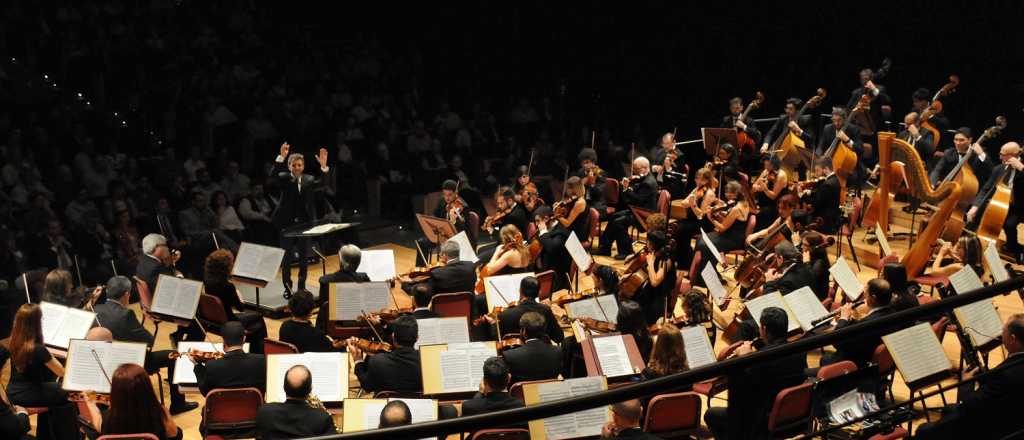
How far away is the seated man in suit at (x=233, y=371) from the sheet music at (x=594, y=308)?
82.8 inches

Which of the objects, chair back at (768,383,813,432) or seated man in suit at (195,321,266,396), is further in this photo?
seated man in suit at (195,321,266,396)

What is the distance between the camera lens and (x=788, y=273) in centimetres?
762

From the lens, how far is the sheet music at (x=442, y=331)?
634cm

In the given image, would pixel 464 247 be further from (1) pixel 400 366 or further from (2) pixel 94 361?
→ (2) pixel 94 361

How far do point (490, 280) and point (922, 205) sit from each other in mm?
6949

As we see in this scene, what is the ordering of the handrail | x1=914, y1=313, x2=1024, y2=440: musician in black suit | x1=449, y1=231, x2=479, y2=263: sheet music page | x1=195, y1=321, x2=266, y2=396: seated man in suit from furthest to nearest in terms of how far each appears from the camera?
1. x1=449, y1=231, x2=479, y2=263: sheet music page
2. x1=195, y1=321, x2=266, y2=396: seated man in suit
3. x1=914, y1=313, x2=1024, y2=440: musician in black suit
4. the handrail

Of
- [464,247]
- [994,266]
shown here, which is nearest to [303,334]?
A: [464,247]

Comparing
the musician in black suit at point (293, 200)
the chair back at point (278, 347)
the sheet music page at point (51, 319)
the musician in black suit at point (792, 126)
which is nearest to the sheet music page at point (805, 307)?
the chair back at point (278, 347)

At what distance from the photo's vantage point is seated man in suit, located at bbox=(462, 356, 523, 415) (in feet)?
17.1

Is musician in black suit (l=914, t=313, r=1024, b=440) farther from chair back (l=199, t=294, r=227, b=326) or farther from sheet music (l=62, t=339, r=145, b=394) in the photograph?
chair back (l=199, t=294, r=227, b=326)

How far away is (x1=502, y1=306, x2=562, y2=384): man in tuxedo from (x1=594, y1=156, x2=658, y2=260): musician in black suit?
4.91 m

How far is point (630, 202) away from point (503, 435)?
20.4 feet

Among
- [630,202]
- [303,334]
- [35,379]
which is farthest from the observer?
[630,202]

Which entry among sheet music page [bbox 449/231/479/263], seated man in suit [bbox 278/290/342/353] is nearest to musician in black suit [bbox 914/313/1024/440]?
seated man in suit [bbox 278/290/342/353]
